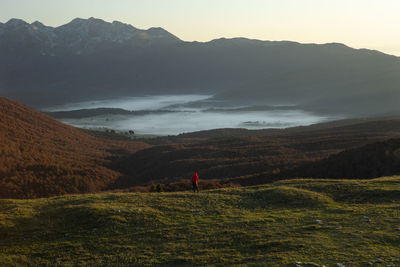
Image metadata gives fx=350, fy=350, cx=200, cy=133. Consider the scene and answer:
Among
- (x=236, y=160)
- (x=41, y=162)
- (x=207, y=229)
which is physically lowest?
(x=236, y=160)

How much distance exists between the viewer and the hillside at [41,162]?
1916 inches

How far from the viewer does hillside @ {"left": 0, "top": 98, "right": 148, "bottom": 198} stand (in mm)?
48656

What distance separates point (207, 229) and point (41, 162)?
47155 millimetres

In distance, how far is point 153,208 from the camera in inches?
907

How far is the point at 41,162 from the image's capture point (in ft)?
190

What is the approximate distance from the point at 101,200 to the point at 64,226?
5.43 m

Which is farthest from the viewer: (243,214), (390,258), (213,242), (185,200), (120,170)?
(120,170)

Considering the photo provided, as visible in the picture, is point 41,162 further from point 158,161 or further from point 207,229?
point 207,229

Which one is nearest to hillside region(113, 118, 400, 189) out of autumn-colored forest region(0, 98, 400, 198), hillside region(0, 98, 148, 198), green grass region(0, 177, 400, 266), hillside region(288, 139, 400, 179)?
autumn-colored forest region(0, 98, 400, 198)

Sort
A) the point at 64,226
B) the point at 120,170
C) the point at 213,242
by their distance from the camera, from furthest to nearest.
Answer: the point at 120,170 → the point at 64,226 → the point at 213,242

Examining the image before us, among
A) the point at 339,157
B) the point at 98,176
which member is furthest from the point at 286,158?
the point at 98,176

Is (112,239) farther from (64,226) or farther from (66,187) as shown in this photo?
(66,187)

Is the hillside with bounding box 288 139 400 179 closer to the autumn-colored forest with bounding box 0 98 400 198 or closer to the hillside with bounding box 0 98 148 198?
the autumn-colored forest with bounding box 0 98 400 198

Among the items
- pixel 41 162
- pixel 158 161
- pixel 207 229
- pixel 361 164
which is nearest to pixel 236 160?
pixel 158 161
